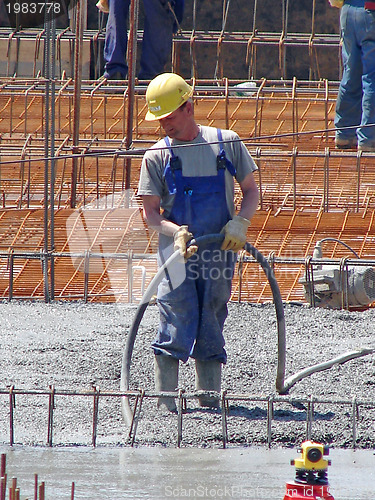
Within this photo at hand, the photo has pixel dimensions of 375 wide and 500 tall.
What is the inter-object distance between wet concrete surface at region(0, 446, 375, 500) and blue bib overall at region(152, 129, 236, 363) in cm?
84

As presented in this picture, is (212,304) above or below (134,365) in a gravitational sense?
above

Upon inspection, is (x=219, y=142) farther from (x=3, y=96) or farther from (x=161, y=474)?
(x=3, y=96)

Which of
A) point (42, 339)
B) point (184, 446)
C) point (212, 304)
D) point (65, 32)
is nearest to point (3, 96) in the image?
point (65, 32)

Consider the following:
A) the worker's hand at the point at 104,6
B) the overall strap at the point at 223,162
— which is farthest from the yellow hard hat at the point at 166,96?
the worker's hand at the point at 104,6

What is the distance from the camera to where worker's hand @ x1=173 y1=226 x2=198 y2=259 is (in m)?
4.59

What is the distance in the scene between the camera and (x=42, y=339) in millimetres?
6145

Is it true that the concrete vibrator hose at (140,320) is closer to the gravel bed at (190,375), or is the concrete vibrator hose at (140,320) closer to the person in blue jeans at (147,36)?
the gravel bed at (190,375)

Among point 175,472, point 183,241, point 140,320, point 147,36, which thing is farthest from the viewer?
point 147,36

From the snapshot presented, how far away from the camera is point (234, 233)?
15.4 ft

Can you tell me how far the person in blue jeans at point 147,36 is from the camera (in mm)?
11203

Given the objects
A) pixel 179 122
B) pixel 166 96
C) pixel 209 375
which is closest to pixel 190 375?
pixel 209 375

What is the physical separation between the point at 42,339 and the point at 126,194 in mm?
2817

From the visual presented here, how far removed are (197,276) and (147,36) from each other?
7039 millimetres

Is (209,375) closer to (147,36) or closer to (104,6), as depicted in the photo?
(147,36)
